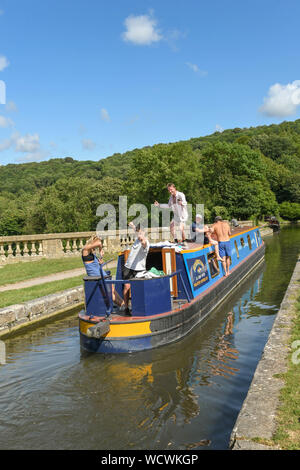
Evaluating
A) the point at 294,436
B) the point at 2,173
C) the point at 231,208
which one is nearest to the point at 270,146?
the point at 231,208

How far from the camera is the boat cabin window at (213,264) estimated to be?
→ 10.2 metres

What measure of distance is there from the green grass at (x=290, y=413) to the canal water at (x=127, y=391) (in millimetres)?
721

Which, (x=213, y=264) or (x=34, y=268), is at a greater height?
(x=213, y=264)

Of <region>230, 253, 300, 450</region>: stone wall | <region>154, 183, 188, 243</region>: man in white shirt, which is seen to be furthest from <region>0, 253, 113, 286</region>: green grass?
<region>230, 253, 300, 450</region>: stone wall

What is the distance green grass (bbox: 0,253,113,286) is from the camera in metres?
12.1

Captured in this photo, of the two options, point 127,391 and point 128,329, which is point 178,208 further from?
point 127,391

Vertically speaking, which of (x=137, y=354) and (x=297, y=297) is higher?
(x=297, y=297)

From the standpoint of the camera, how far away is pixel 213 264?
1048 centimetres

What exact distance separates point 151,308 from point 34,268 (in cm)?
825

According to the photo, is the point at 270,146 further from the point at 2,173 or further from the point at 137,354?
the point at 137,354

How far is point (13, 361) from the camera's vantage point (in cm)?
638

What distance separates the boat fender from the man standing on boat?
219 inches

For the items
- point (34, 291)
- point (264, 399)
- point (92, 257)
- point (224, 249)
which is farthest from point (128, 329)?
point (224, 249)

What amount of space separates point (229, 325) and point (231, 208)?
3754cm
